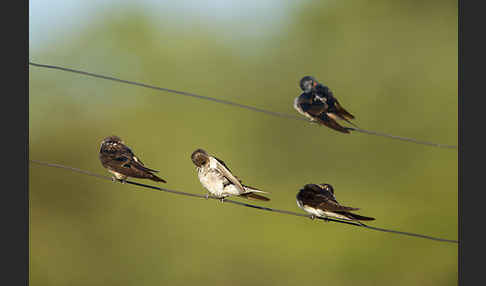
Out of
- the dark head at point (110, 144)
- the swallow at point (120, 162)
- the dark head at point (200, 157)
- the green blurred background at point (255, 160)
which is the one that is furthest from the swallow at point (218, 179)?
the green blurred background at point (255, 160)

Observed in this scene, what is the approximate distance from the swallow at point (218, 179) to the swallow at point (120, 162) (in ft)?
1.86

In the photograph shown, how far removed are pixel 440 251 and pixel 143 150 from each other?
32.0 ft

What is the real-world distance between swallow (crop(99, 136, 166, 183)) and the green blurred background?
9.92 meters

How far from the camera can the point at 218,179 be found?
6.48m

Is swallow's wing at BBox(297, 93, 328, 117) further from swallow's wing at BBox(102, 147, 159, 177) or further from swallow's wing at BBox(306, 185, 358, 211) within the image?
swallow's wing at BBox(102, 147, 159, 177)

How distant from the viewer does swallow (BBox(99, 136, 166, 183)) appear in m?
6.57

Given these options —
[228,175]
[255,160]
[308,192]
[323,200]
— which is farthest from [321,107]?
[255,160]

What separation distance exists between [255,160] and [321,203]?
13.3 metres

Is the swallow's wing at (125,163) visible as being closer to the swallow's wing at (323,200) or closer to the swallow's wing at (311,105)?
the swallow's wing at (323,200)

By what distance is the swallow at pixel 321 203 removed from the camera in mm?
6121

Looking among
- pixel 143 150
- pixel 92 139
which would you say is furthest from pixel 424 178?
pixel 92 139

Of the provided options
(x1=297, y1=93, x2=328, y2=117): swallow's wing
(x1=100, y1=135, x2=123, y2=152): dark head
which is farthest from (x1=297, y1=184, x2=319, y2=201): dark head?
(x1=100, y1=135, x2=123, y2=152): dark head

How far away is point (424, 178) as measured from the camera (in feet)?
62.2

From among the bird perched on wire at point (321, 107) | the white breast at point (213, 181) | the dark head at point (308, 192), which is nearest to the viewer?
the white breast at point (213, 181)
